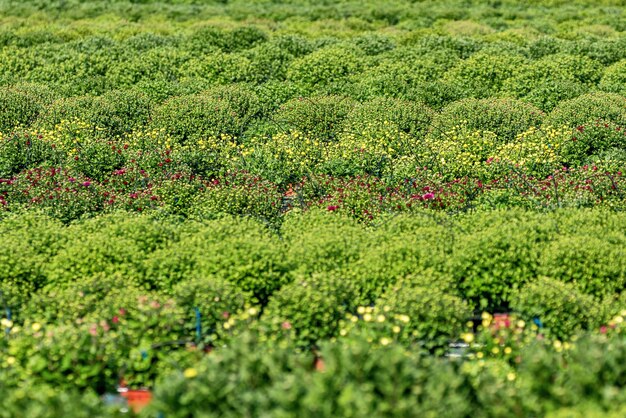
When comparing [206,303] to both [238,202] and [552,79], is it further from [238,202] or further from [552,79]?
[552,79]

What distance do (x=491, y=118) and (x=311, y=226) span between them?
654cm

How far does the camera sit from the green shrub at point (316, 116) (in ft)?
56.2

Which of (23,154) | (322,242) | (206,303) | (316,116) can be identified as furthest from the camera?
(316,116)

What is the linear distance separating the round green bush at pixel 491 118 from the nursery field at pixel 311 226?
0.30 feet

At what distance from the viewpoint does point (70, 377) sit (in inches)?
337

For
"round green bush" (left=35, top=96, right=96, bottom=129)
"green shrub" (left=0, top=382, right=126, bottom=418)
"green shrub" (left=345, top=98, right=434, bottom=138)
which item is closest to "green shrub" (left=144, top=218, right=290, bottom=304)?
"green shrub" (left=0, top=382, right=126, bottom=418)

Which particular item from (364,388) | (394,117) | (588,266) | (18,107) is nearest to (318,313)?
(364,388)

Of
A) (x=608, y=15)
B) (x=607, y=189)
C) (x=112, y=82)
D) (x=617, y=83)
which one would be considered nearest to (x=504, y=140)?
(x=607, y=189)

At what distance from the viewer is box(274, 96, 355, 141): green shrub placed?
17.1 metres

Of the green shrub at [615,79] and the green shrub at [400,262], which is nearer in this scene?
the green shrub at [400,262]

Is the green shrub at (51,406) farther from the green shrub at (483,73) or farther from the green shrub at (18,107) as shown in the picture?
the green shrub at (483,73)

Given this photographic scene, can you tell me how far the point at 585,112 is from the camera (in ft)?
55.1

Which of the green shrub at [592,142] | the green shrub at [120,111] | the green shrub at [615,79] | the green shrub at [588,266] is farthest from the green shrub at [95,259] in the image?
the green shrub at [615,79]

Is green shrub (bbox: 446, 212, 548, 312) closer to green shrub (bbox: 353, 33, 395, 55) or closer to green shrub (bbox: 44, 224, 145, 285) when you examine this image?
green shrub (bbox: 44, 224, 145, 285)
